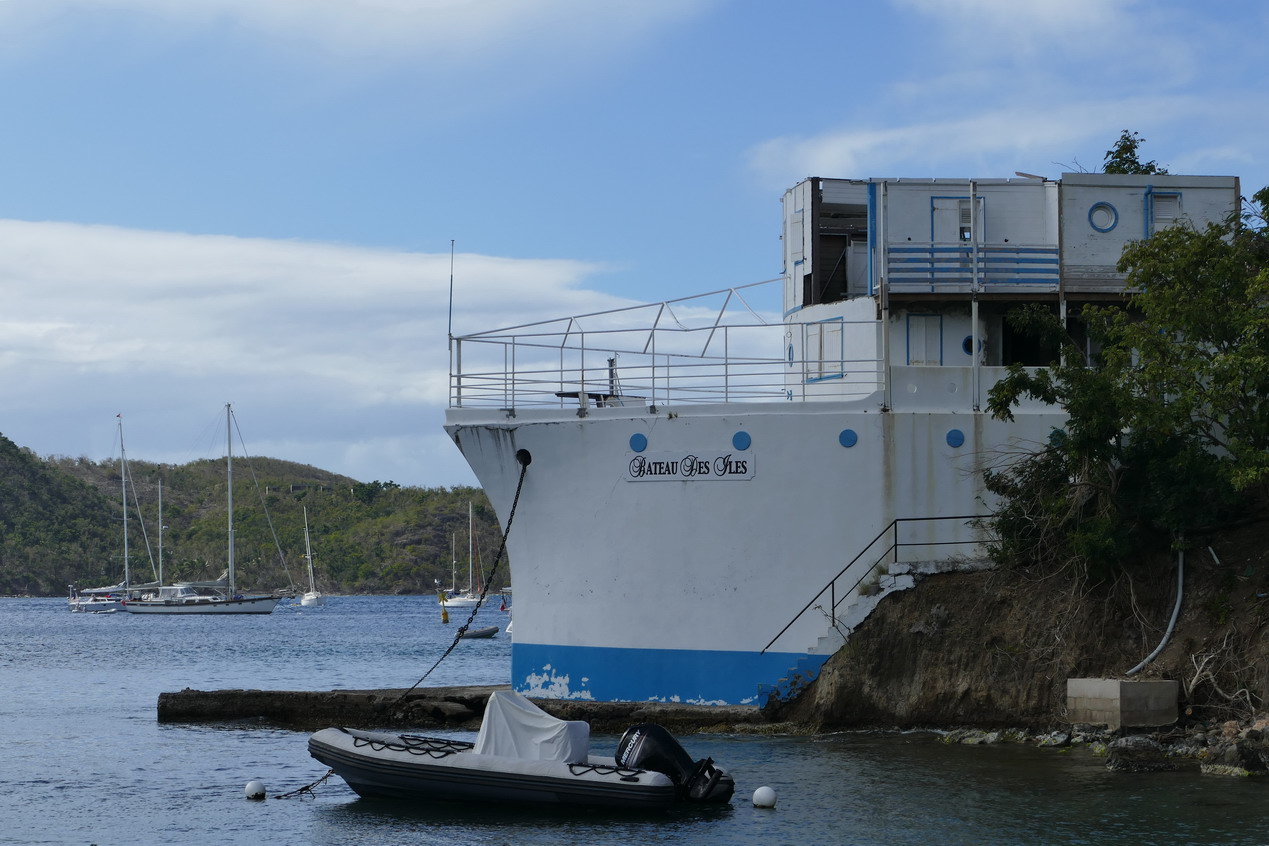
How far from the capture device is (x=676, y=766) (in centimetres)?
2011

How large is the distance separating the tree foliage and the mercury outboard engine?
7409 mm

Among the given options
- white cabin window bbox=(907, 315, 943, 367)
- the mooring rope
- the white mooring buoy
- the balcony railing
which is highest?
the balcony railing

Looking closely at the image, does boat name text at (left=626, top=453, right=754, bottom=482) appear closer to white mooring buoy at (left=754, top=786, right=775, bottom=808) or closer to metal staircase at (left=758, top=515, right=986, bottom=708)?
metal staircase at (left=758, top=515, right=986, bottom=708)

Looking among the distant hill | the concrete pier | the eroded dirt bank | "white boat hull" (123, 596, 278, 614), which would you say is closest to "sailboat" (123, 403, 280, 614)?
"white boat hull" (123, 596, 278, 614)

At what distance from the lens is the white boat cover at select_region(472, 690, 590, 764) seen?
2023cm

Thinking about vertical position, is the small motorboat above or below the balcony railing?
below

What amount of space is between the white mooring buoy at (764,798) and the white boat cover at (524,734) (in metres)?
2.35

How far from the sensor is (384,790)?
21203 millimetres

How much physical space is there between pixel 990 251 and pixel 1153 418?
15.6 ft

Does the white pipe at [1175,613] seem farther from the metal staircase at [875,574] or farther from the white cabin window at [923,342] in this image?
the white cabin window at [923,342]

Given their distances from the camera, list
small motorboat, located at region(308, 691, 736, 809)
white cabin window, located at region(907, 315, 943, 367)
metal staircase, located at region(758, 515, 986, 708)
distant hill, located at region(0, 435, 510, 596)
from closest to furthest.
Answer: small motorboat, located at region(308, 691, 736, 809) → metal staircase, located at region(758, 515, 986, 708) → white cabin window, located at region(907, 315, 943, 367) → distant hill, located at region(0, 435, 510, 596)

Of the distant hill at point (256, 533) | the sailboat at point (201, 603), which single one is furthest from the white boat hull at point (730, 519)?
the distant hill at point (256, 533)

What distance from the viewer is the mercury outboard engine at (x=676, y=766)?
65.7 feet

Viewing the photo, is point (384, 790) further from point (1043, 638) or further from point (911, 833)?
point (1043, 638)
